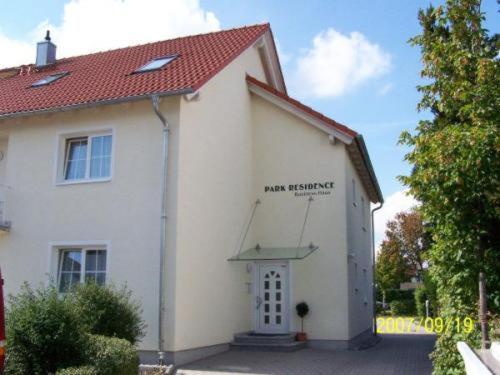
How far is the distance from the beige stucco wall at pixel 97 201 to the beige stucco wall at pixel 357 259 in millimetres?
5941

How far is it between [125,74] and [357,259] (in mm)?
9271

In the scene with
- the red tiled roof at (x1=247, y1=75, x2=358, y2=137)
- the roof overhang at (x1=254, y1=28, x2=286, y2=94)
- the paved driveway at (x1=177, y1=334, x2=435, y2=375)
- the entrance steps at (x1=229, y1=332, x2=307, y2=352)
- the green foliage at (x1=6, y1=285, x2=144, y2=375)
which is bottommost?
the paved driveway at (x1=177, y1=334, x2=435, y2=375)

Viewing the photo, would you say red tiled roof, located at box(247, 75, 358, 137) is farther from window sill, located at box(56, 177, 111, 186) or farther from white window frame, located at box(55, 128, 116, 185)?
window sill, located at box(56, 177, 111, 186)

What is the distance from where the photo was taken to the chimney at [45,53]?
20.0 meters

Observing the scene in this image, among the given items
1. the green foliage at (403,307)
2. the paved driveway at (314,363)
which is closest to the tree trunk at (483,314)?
the paved driveway at (314,363)

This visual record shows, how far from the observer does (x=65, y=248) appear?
530 inches

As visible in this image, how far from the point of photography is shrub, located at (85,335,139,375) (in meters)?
8.33

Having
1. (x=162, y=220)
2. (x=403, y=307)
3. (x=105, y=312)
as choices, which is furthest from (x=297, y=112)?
(x=403, y=307)

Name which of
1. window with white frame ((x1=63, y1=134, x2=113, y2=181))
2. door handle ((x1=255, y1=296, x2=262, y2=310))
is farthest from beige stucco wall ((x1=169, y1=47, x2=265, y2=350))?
window with white frame ((x1=63, y1=134, x2=113, y2=181))

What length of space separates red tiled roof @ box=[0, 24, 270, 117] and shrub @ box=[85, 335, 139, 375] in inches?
219

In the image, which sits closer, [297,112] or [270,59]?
[297,112]

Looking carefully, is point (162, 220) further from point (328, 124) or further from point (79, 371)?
point (328, 124)

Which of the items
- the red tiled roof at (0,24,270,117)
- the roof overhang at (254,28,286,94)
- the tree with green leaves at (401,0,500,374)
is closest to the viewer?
the tree with green leaves at (401,0,500,374)

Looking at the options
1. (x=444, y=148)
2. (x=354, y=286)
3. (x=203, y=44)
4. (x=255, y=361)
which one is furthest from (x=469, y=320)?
(x=203, y=44)
